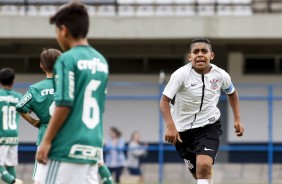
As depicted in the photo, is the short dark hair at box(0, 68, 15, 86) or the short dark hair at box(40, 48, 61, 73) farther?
the short dark hair at box(0, 68, 15, 86)

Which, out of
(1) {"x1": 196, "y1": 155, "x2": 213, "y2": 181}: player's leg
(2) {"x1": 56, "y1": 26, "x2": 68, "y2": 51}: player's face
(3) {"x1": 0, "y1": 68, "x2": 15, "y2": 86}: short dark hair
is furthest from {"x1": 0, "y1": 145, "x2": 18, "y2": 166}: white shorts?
A: (2) {"x1": 56, "y1": 26, "x2": 68, "y2": 51}: player's face

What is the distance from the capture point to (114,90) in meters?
23.8

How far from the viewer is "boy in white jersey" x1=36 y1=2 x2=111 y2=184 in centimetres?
576

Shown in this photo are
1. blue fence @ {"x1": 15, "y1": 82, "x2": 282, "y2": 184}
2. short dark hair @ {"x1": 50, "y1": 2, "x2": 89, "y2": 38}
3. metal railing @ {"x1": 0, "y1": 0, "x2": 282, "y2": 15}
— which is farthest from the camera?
metal railing @ {"x1": 0, "y1": 0, "x2": 282, "y2": 15}

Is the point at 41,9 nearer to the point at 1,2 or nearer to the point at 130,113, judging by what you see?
the point at 1,2

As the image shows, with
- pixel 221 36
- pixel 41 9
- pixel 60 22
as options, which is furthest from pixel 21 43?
pixel 60 22

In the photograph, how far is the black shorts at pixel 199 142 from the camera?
→ 925 cm

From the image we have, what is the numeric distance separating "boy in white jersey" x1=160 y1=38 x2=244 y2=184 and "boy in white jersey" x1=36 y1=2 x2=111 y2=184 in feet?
10.3

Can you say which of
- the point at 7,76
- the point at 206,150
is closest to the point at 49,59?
the point at 206,150

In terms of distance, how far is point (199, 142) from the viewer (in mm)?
9297

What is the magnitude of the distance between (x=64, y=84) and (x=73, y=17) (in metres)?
0.47

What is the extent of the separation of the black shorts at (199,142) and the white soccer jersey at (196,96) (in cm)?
7

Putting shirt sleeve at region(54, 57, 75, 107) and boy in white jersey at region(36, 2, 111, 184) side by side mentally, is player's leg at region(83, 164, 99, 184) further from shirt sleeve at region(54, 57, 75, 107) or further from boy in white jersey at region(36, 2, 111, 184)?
shirt sleeve at region(54, 57, 75, 107)

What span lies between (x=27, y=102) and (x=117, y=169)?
12.9 meters
